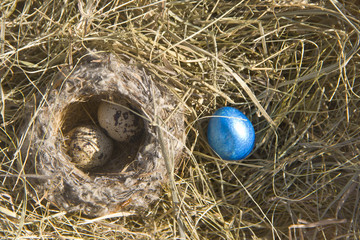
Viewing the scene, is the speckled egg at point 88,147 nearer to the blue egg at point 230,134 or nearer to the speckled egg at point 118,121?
the speckled egg at point 118,121

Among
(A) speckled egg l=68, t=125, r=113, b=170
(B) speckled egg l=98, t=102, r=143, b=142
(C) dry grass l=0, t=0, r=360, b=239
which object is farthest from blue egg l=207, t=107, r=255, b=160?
(A) speckled egg l=68, t=125, r=113, b=170

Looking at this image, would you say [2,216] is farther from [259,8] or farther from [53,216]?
[259,8]

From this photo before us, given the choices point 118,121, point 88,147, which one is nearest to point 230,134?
point 118,121

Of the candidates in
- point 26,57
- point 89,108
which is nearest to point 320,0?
point 89,108

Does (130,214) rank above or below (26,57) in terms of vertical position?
below

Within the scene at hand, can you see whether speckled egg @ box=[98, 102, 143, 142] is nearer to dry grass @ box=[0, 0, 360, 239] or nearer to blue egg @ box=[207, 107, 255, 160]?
dry grass @ box=[0, 0, 360, 239]
